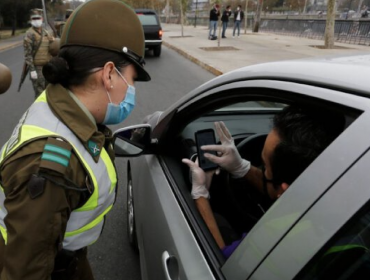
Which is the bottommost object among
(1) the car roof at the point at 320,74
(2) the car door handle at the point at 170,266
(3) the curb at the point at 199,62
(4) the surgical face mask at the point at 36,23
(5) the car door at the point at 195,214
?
(3) the curb at the point at 199,62

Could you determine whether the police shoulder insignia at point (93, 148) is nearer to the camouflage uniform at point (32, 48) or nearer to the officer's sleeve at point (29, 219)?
the officer's sleeve at point (29, 219)

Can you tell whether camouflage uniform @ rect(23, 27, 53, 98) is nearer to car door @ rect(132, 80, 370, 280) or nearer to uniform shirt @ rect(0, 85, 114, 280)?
car door @ rect(132, 80, 370, 280)

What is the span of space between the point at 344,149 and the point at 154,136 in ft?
4.61

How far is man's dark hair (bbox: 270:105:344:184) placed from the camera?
3.53 ft

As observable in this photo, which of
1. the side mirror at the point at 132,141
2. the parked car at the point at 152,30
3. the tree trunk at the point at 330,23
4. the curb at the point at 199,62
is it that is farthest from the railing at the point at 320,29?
the side mirror at the point at 132,141

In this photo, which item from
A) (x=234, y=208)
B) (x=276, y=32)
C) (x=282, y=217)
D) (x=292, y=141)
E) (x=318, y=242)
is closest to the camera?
(x=318, y=242)

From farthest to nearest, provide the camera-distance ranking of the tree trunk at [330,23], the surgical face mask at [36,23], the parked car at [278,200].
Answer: the tree trunk at [330,23] → the surgical face mask at [36,23] → the parked car at [278,200]

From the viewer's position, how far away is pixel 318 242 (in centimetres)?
73

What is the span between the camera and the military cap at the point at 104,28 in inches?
45.6

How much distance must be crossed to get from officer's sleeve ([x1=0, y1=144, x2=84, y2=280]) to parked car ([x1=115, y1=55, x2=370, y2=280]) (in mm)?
493

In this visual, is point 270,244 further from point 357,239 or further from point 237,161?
point 237,161

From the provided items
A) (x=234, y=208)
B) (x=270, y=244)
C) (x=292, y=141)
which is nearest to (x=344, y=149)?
(x=270, y=244)

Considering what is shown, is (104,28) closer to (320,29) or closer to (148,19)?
(148,19)

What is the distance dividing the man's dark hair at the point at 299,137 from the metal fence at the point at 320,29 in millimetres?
18103
